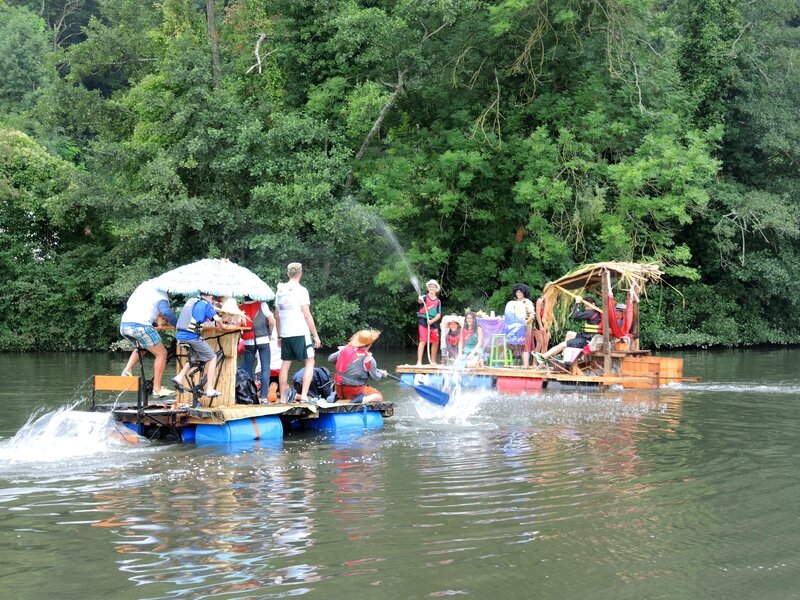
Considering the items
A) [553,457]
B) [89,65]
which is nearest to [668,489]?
[553,457]

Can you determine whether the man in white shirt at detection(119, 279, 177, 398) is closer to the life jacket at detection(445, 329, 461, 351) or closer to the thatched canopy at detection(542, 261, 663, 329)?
the life jacket at detection(445, 329, 461, 351)

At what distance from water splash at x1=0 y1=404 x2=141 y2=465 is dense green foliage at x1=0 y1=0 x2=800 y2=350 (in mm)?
17524

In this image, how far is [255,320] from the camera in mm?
14273

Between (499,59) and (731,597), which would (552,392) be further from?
(499,59)

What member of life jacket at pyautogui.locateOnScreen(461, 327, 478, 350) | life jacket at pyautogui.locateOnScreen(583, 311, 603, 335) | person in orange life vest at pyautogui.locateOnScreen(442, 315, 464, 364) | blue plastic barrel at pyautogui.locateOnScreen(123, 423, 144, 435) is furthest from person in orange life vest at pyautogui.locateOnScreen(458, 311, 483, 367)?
blue plastic barrel at pyautogui.locateOnScreen(123, 423, 144, 435)

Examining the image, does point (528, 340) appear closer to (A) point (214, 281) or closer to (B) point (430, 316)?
(B) point (430, 316)

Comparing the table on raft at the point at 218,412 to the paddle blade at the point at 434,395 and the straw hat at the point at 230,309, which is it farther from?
the paddle blade at the point at 434,395

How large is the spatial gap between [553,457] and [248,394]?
4.30m

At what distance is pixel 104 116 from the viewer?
3606 cm

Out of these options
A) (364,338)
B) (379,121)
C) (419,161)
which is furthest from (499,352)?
(379,121)

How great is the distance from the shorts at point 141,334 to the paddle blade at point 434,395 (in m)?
4.09

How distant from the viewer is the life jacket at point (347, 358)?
14.9 metres

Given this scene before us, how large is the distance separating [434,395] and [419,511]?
6724 mm

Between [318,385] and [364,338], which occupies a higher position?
[364,338]
